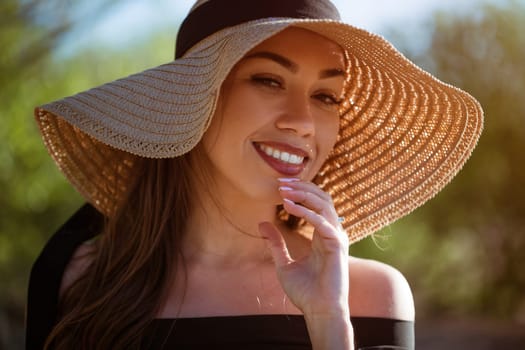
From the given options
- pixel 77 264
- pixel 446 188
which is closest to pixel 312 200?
pixel 77 264

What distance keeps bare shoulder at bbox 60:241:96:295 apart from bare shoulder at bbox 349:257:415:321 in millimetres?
933

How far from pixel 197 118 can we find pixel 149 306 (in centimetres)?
68

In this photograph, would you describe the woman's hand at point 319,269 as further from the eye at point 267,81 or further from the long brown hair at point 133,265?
the long brown hair at point 133,265

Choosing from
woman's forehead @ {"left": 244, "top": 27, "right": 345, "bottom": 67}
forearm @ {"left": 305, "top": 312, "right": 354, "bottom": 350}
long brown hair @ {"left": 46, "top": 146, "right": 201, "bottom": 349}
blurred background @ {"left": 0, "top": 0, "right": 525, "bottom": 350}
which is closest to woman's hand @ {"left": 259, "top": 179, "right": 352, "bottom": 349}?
forearm @ {"left": 305, "top": 312, "right": 354, "bottom": 350}

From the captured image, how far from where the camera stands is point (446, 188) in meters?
6.92

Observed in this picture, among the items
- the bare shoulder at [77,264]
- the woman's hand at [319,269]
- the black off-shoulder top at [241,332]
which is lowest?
the black off-shoulder top at [241,332]

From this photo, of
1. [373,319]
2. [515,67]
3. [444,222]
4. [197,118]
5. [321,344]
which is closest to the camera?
[321,344]

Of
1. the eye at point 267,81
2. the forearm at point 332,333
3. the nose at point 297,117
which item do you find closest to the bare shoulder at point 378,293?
the forearm at point 332,333

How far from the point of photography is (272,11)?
2426 mm

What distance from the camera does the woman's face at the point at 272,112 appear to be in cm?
243

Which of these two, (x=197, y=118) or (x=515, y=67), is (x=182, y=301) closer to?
(x=197, y=118)

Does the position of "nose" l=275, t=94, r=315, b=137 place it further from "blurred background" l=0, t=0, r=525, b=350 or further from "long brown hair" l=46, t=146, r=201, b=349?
"blurred background" l=0, t=0, r=525, b=350

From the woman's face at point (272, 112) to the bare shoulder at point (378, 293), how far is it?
457mm

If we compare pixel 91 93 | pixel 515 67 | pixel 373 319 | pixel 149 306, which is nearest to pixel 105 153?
pixel 91 93
